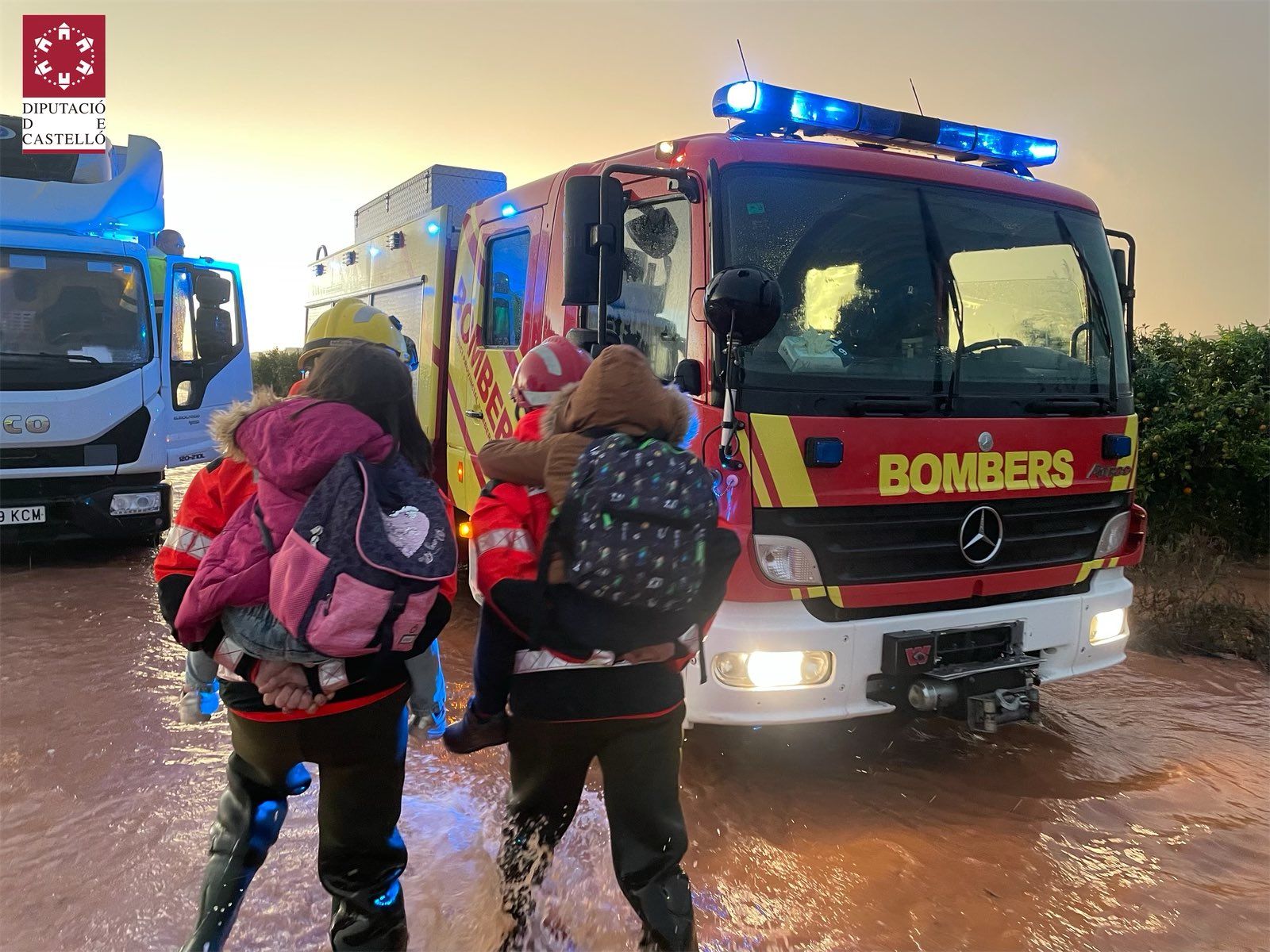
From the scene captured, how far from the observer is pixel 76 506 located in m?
6.78

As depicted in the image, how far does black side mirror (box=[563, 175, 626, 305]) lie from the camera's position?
329cm

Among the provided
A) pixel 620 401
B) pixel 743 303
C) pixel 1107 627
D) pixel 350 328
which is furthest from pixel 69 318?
pixel 1107 627

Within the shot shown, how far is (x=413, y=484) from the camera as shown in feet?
6.39

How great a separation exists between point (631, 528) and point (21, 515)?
21.8 feet

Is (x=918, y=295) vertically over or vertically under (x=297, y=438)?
over

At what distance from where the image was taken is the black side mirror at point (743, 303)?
2.89m

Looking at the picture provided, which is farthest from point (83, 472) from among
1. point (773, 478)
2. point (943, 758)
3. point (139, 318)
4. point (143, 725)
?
point (943, 758)

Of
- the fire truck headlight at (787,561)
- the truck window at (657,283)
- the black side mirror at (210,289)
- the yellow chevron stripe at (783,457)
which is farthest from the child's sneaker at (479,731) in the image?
the black side mirror at (210,289)

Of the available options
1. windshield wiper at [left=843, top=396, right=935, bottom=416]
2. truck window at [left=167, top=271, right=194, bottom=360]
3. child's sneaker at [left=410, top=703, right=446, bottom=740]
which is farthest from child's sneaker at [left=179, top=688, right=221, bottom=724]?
truck window at [left=167, top=271, right=194, bottom=360]

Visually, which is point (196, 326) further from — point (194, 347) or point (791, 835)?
point (791, 835)

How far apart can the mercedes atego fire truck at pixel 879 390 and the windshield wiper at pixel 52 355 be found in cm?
457

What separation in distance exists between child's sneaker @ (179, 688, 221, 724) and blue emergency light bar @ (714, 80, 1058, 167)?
302cm

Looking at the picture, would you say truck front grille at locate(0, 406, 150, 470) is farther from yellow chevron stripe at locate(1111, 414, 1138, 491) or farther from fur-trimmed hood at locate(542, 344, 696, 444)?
yellow chevron stripe at locate(1111, 414, 1138, 491)

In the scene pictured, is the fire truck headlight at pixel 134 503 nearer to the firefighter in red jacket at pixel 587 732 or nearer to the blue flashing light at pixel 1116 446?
the firefighter in red jacket at pixel 587 732
